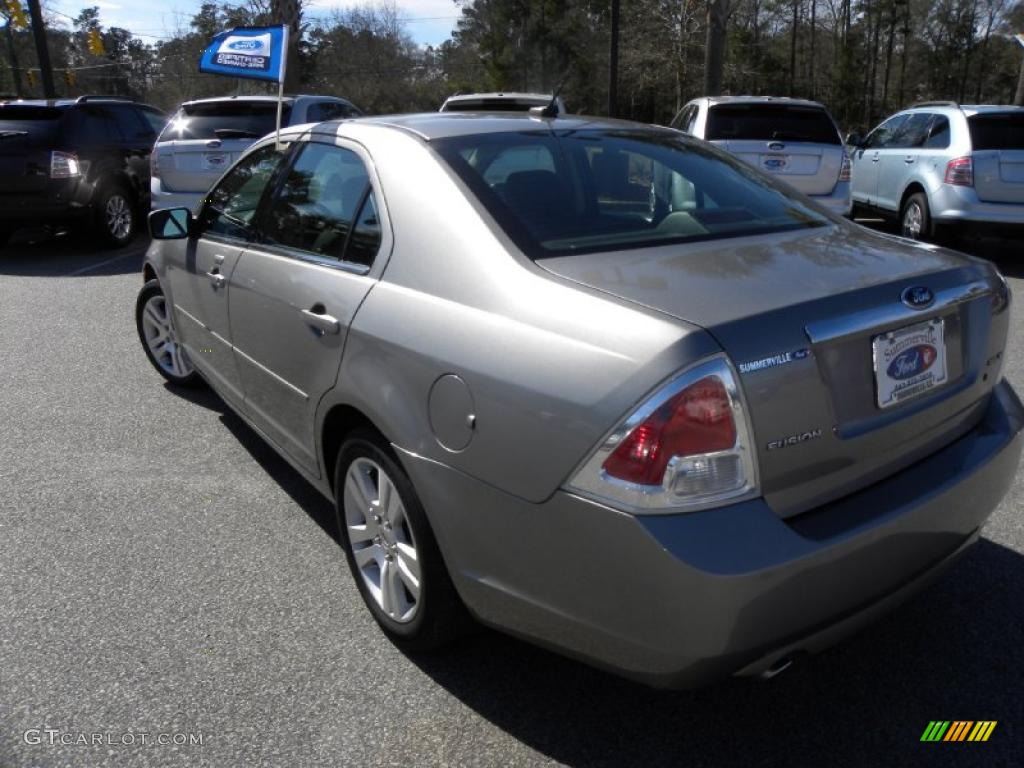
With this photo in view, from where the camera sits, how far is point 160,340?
5387mm

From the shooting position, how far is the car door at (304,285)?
286 cm

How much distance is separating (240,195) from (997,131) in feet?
25.0

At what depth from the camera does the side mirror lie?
4180 millimetres

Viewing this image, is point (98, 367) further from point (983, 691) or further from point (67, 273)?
point (983, 691)

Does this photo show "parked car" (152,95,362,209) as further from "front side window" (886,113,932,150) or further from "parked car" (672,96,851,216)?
"front side window" (886,113,932,150)

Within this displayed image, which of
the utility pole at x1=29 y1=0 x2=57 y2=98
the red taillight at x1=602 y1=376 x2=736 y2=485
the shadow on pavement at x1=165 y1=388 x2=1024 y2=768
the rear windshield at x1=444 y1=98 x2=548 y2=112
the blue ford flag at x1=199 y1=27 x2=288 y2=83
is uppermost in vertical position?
the utility pole at x1=29 y1=0 x2=57 y2=98

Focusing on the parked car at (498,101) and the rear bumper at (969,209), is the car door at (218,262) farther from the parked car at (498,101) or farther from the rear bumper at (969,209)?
the rear bumper at (969,209)

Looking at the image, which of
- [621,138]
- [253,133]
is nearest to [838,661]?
[621,138]

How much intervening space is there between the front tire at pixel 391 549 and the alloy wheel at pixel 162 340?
A: 264cm

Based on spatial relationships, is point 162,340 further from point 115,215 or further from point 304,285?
point 115,215

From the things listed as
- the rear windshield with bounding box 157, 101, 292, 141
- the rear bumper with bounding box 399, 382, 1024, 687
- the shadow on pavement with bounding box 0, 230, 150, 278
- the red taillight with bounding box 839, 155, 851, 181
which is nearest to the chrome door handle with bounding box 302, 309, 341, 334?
the rear bumper with bounding box 399, 382, 1024, 687

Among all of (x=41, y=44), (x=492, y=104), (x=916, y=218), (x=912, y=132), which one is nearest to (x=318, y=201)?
(x=916, y=218)

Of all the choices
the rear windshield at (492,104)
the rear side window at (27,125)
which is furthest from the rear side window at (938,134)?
the rear side window at (27,125)

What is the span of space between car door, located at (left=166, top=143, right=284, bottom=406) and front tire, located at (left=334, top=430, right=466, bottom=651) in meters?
1.18
